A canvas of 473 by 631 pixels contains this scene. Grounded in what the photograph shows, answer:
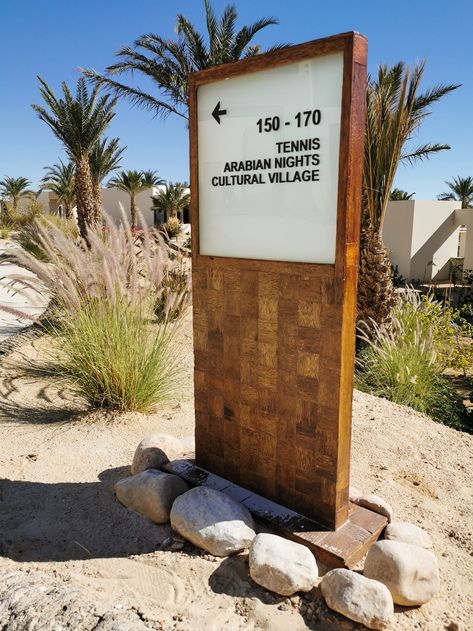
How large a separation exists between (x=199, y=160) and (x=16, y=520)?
2.29m

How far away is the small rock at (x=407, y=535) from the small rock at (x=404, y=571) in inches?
9.4

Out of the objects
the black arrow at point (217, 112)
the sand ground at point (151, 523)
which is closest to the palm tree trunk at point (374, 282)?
the sand ground at point (151, 523)

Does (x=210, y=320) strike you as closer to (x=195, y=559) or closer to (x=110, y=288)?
(x=195, y=559)

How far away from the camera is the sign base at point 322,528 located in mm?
2531

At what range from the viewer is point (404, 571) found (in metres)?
2.33

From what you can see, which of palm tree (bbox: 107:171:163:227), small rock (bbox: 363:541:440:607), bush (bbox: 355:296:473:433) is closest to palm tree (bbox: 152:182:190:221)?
palm tree (bbox: 107:171:163:227)

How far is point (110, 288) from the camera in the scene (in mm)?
4457

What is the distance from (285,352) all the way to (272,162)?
3.14 ft

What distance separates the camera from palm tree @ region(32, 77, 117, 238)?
14.5 metres

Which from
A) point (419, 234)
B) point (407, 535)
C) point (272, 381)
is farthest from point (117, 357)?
point (419, 234)

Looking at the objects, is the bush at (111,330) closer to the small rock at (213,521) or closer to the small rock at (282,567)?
the small rock at (213,521)

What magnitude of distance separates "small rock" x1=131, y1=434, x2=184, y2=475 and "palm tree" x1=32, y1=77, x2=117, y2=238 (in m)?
11.3

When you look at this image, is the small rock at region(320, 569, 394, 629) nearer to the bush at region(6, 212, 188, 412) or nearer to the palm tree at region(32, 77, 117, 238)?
the bush at region(6, 212, 188, 412)

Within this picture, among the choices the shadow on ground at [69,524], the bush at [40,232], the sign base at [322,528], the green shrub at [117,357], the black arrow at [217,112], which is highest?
the black arrow at [217,112]
